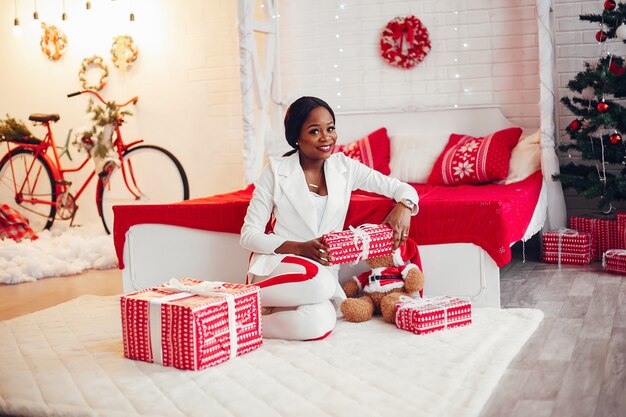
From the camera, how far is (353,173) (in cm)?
349

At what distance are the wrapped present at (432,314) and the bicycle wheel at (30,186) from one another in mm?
4073

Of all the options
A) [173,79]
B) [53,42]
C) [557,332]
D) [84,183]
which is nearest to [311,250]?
[557,332]

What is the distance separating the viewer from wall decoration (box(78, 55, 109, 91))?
6.28 meters

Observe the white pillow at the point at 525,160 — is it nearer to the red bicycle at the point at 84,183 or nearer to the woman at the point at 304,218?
the woman at the point at 304,218

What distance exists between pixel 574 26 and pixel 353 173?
2.28 meters

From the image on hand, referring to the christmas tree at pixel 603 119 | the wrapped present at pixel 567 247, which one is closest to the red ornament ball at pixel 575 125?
the christmas tree at pixel 603 119

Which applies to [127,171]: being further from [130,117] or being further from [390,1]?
[390,1]

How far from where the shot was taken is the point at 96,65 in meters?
6.33

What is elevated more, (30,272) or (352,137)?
(352,137)

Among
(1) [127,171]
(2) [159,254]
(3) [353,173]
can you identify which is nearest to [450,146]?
(3) [353,173]

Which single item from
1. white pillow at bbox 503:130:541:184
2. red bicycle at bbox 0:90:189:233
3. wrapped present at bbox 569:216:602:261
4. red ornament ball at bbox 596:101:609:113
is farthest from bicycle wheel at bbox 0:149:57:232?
red ornament ball at bbox 596:101:609:113

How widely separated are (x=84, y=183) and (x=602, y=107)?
162 inches

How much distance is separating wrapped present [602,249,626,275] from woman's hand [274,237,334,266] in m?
1.84

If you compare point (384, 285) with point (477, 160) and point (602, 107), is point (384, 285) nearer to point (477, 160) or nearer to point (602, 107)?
point (477, 160)
